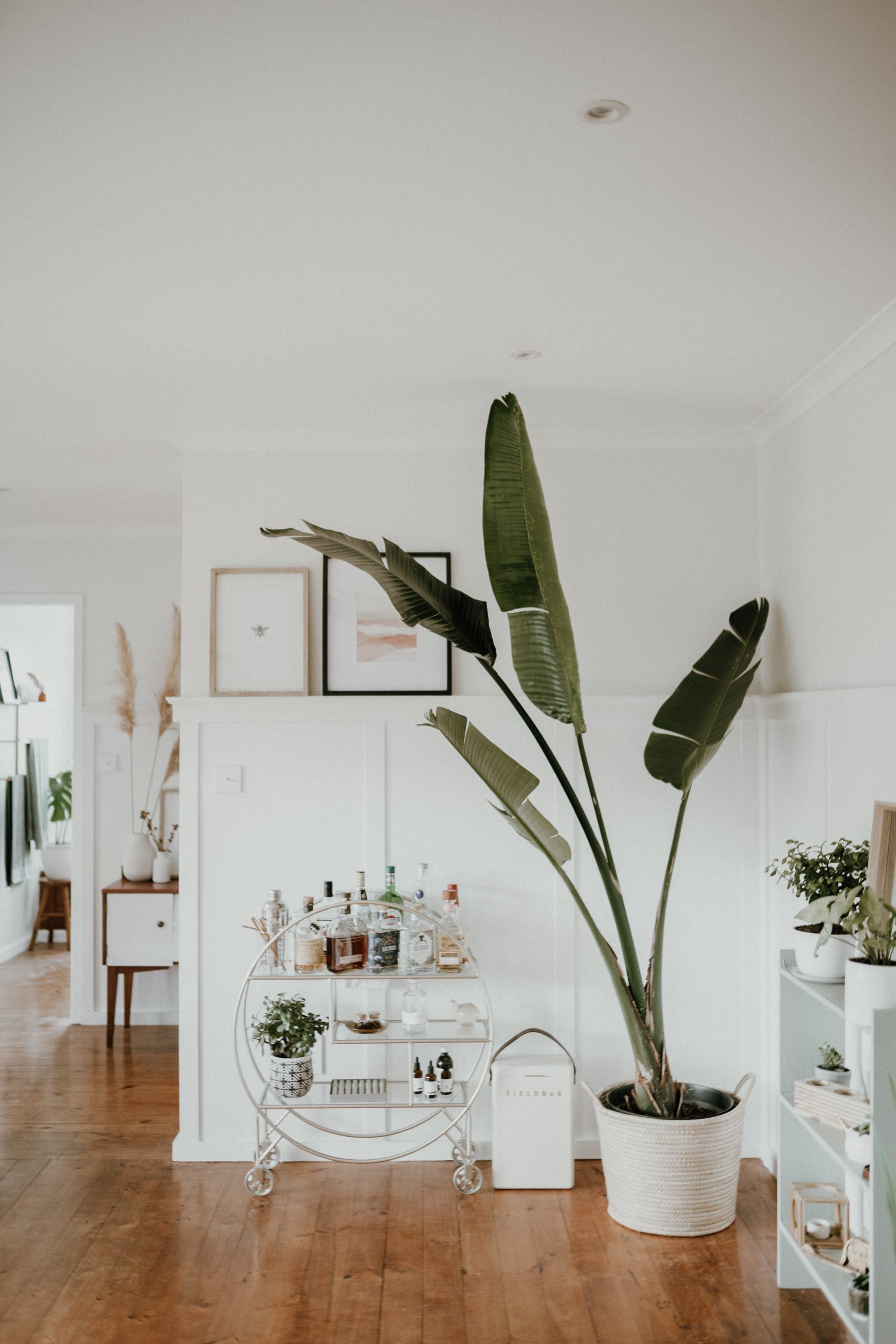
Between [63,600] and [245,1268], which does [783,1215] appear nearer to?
[245,1268]

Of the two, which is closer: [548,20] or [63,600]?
[548,20]

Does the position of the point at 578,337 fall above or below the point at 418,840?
above

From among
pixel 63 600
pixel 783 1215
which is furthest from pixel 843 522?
pixel 63 600

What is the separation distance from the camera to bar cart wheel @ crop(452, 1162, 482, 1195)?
11.9 ft

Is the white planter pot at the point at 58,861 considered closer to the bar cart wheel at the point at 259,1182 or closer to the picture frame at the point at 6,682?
the picture frame at the point at 6,682

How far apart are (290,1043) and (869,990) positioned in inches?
78.5

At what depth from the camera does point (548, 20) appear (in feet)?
5.46

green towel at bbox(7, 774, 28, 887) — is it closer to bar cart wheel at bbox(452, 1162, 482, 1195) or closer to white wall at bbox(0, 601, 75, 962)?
white wall at bbox(0, 601, 75, 962)

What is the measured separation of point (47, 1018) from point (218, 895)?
259 cm

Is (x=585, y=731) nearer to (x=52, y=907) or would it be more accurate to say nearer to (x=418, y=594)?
(x=418, y=594)

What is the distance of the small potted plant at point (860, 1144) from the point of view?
2.38 meters

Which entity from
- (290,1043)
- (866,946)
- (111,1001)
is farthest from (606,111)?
(111,1001)

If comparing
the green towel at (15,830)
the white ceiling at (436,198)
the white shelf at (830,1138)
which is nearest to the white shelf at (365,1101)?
the white shelf at (830,1138)

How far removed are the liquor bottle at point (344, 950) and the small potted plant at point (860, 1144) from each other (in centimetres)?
166
